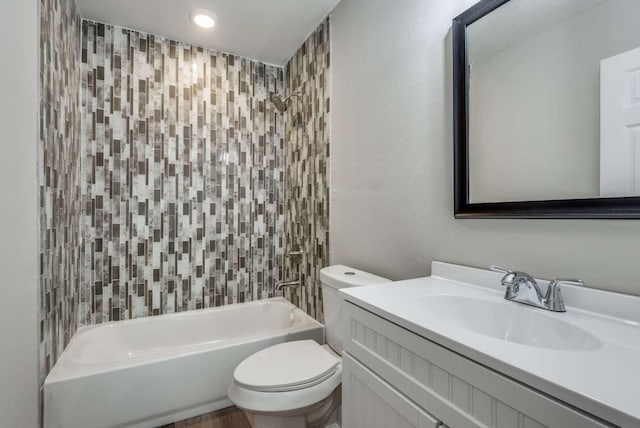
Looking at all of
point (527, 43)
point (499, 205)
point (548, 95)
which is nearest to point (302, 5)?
point (527, 43)

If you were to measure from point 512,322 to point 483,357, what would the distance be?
37 centimetres

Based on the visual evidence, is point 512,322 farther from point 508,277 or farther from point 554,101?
point 554,101

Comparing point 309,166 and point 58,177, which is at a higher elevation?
point 309,166

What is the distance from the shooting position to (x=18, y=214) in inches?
39.9

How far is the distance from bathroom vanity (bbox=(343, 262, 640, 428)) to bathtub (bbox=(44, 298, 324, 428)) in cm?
94

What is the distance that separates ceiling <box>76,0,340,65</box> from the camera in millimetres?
1829

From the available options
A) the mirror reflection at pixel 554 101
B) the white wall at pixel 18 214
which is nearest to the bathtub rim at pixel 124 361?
the white wall at pixel 18 214

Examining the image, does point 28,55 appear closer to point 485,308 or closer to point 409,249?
point 409,249

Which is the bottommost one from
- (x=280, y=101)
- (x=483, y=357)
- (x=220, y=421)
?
(x=220, y=421)

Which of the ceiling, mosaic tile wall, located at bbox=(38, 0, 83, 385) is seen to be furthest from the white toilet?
the ceiling

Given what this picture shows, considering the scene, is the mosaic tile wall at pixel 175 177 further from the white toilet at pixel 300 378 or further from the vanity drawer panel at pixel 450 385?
the vanity drawer panel at pixel 450 385

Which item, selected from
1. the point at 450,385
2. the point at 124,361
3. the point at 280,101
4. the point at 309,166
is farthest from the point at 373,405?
the point at 280,101

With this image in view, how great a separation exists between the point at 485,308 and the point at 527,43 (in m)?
0.86

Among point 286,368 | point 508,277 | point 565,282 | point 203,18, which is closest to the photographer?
point 565,282
